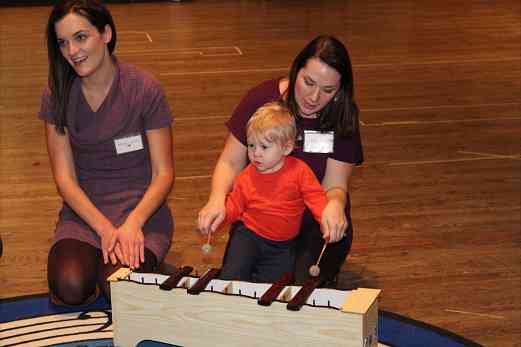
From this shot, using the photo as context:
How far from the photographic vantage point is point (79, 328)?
3.43 metres

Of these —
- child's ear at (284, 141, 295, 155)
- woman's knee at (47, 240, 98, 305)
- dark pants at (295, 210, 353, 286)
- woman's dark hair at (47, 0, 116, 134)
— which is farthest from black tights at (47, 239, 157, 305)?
child's ear at (284, 141, 295, 155)

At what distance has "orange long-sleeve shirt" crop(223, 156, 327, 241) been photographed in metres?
3.30

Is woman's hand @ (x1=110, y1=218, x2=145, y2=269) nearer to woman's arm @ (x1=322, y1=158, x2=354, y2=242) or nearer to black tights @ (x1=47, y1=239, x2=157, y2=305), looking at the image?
black tights @ (x1=47, y1=239, x2=157, y2=305)

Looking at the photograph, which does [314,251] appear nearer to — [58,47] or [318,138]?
[318,138]

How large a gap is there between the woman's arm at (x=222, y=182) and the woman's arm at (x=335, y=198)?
319 mm

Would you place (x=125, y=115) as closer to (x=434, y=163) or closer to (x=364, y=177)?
(x=364, y=177)

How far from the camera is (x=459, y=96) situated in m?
6.98

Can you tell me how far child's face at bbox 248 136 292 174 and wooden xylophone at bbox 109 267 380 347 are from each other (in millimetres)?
482

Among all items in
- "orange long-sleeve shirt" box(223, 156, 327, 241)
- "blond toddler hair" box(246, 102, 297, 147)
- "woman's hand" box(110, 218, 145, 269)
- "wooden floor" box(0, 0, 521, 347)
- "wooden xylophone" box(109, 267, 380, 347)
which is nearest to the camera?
"wooden xylophone" box(109, 267, 380, 347)

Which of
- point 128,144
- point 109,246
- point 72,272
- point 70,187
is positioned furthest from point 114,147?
point 72,272

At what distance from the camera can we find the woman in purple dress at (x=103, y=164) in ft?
11.4

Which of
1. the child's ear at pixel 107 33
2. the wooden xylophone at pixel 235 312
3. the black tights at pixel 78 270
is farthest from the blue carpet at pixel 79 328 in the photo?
the child's ear at pixel 107 33

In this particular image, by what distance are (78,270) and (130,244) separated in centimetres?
21

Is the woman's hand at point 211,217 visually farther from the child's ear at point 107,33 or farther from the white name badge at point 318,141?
the child's ear at point 107,33
